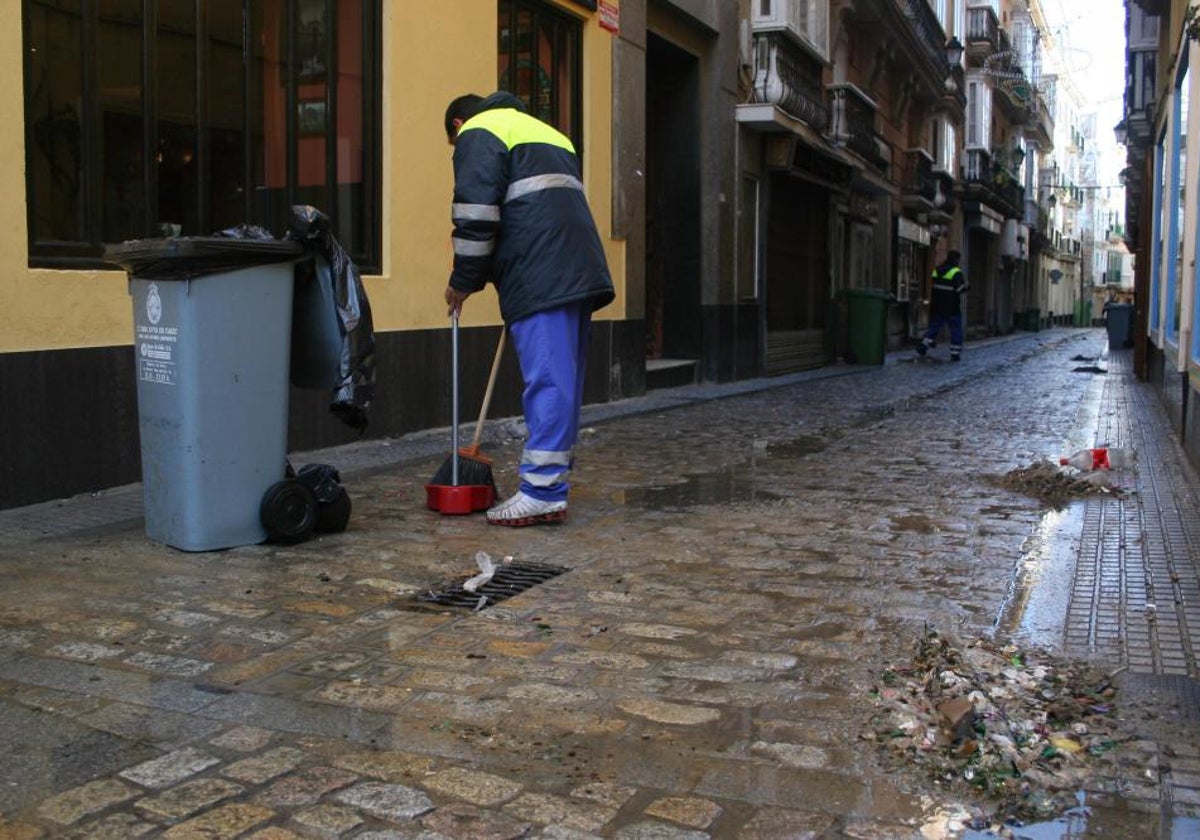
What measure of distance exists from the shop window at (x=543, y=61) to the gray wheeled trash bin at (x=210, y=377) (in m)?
5.66

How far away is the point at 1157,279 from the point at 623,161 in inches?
308

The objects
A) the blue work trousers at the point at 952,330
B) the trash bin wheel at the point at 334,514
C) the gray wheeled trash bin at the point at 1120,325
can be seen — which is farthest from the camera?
the gray wheeled trash bin at the point at 1120,325

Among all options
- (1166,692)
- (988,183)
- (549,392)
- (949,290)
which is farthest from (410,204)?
(988,183)

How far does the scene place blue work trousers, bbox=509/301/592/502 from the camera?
5570 mm

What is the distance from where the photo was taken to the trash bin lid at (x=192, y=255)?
4.70m

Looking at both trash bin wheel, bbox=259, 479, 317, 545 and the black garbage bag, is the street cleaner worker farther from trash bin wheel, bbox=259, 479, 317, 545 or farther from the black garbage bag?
trash bin wheel, bbox=259, 479, 317, 545

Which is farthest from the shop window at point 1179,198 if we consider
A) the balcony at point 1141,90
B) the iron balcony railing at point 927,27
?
the iron balcony railing at point 927,27

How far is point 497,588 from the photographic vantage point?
15.0 ft

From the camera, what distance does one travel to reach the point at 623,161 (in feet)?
40.2

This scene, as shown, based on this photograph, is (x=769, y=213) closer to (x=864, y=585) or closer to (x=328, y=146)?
(x=328, y=146)

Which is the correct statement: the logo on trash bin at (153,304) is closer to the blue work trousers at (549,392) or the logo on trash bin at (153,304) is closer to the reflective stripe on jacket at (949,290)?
the blue work trousers at (549,392)

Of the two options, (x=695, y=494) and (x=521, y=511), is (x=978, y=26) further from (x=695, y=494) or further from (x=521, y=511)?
(x=521, y=511)

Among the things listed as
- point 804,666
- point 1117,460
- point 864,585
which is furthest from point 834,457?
point 804,666

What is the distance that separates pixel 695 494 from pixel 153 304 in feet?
10.4
